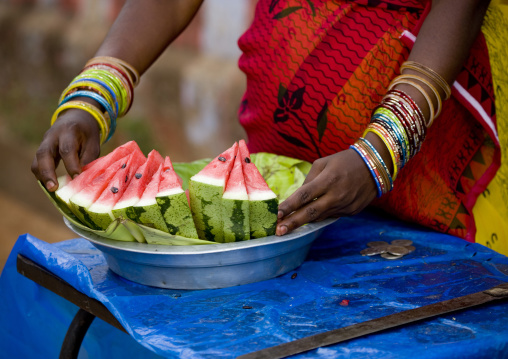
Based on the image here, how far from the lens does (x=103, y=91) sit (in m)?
1.90

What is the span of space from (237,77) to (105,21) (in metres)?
2.24

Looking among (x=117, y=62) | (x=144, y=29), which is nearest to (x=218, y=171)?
(x=117, y=62)

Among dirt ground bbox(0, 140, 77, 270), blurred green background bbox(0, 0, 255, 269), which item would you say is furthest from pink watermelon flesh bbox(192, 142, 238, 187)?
dirt ground bbox(0, 140, 77, 270)

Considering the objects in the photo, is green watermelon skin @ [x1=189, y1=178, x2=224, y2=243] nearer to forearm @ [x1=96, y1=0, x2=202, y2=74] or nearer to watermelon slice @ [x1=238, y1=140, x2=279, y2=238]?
watermelon slice @ [x1=238, y1=140, x2=279, y2=238]

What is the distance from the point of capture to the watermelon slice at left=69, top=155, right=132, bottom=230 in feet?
4.88

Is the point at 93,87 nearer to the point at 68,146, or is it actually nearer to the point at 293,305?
the point at 68,146

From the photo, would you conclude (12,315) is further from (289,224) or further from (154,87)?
(154,87)

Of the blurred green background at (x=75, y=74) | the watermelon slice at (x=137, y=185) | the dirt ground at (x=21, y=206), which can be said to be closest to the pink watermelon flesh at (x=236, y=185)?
the watermelon slice at (x=137, y=185)

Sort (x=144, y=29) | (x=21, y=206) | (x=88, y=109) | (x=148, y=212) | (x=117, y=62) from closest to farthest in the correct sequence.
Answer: (x=148, y=212) < (x=88, y=109) < (x=117, y=62) < (x=144, y=29) < (x=21, y=206)

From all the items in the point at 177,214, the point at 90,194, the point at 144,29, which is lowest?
the point at 177,214

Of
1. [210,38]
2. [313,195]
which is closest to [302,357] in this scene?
[313,195]

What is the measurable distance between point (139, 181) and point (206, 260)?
0.29 metres

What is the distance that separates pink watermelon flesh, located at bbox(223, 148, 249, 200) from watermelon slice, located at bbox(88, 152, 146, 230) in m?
Answer: 0.28

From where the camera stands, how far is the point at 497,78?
5.92 ft
